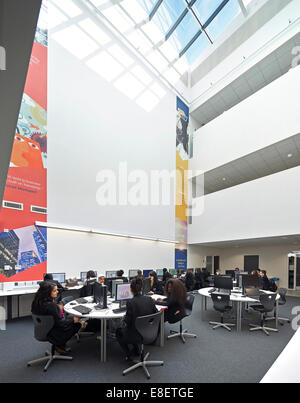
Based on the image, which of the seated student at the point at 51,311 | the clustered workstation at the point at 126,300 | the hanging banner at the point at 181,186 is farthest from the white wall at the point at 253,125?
the seated student at the point at 51,311

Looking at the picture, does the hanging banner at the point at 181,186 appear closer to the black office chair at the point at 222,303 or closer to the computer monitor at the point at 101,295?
the black office chair at the point at 222,303

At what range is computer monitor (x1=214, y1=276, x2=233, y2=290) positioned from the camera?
5.71 metres

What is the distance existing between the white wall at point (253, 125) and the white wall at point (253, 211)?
5.34 ft

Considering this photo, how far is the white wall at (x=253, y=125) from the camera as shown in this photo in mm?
8594

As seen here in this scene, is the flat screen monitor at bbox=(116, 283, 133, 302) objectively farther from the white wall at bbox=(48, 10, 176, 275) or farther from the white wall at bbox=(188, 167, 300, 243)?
the white wall at bbox=(188, 167, 300, 243)

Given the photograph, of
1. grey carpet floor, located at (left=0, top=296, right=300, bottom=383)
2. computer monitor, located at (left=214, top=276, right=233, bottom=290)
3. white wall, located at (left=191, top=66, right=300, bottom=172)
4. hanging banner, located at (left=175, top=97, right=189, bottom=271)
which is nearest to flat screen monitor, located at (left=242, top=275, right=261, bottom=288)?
computer monitor, located at (left=214, top=276, right=233, bottom=290)

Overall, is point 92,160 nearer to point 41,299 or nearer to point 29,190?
point 29,190

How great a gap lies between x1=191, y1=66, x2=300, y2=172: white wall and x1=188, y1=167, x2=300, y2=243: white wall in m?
1.63

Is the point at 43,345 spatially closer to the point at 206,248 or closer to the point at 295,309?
the point at 295,309

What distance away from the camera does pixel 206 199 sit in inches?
456

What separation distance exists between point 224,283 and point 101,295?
11.2 feet
